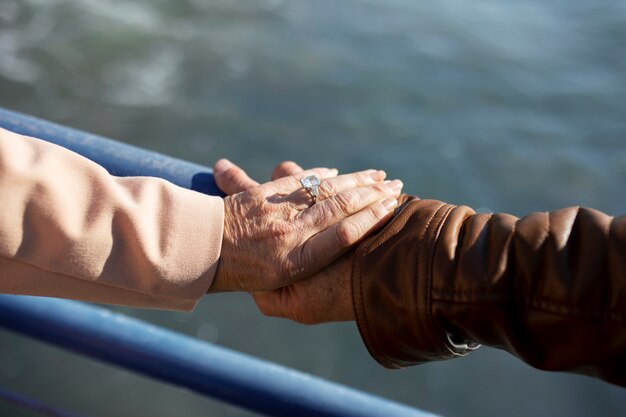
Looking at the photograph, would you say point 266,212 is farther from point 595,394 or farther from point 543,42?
point 543,42

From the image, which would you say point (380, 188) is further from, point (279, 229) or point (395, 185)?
point (279, 229)

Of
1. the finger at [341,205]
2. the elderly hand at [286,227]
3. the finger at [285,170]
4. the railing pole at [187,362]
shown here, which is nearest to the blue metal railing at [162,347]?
the railing pole at [187,362]

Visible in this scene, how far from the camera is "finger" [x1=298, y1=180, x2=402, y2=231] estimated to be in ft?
4.83

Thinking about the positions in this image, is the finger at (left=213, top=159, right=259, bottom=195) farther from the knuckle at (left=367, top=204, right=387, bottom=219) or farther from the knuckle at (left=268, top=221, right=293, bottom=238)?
the knuckle at (left=367, top=204, right=387, bottom=219)

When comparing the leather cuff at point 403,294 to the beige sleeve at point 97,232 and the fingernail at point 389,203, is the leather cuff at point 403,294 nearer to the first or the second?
the fingernail at point 389,203

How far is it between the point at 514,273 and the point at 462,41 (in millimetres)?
6531

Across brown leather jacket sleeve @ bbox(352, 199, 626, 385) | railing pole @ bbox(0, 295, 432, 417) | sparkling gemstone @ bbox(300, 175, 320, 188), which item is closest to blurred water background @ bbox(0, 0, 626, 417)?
railing pole @ bbox(0, 295, 432, 417)

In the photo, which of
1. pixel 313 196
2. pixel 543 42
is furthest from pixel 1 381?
pixel 543 42

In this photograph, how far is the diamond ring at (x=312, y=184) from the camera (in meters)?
1.53

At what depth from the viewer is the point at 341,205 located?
4.92 feet

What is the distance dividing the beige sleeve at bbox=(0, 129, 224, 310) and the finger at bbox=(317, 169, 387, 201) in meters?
0.27

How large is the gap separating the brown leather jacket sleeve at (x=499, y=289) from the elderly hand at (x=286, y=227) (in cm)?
8

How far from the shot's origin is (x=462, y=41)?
7301mm

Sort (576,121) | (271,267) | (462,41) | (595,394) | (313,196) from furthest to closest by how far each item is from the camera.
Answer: (462,41) < (576,121) < (595,394) < (313,196) < (271,267)
